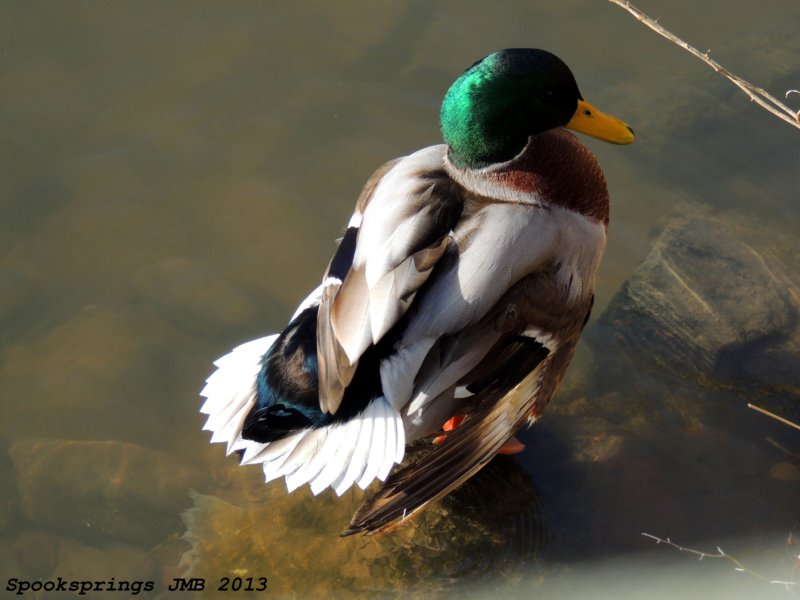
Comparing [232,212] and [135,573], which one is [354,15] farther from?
[135,573]

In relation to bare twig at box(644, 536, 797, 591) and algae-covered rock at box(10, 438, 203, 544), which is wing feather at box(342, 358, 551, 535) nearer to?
bare twig at box(644, 536, 797, 591)

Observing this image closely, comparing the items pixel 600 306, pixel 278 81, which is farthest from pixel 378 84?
Answer: pixel 600 306

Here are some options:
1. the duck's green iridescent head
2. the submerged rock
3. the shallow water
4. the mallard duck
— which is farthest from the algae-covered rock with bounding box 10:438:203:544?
the submerged rock

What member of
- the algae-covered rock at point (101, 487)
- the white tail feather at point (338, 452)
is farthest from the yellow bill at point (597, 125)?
the algae-covered rock at point (101, 487)

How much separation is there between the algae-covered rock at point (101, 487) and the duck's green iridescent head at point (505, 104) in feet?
4.93

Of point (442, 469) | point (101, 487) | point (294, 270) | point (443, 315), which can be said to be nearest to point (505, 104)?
point (443, 315)

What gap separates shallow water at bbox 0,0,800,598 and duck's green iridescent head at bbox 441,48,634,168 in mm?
1085

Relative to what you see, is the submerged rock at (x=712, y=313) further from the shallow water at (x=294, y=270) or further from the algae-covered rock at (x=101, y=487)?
the algae-covered rock at (x=101, y=487)

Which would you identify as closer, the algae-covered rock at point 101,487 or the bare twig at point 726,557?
the bare twig at point 726,557

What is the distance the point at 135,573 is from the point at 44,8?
3.01 m

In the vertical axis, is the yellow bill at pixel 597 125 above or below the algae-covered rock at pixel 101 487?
above

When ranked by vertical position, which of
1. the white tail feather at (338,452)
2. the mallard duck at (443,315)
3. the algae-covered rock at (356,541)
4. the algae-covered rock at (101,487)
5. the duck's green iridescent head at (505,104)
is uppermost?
the duck's green iridescent head at (505,104)

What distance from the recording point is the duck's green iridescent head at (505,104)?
9.39 feet

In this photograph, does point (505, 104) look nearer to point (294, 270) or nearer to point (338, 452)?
point (338, 452)
